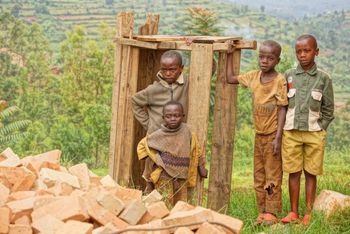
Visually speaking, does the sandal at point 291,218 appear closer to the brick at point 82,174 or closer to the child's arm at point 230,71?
A: the child's arm at point 230,71

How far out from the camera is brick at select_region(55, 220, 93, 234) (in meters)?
3.82

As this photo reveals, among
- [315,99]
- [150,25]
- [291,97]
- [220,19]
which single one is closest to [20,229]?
[291,97]

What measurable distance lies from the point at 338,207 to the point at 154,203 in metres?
1.95

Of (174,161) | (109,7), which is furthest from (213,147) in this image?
(109,7)

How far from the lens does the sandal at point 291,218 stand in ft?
18.4

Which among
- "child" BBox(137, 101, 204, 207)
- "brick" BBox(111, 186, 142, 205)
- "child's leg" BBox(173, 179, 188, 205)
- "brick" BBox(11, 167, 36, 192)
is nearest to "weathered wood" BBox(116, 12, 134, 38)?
"child" BBox(137, 101, 204, 207)

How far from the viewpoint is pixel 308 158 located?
5.71 meters

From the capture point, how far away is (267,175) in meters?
5.78

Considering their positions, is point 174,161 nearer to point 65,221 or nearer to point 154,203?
point 154,203

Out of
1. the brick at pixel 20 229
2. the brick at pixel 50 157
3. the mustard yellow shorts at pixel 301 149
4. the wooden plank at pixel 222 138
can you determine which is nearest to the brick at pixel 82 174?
the brick at pixel 50 157

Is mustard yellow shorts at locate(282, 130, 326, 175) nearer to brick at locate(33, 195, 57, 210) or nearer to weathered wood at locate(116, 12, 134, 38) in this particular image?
weathered wood at locate(116, 12, 134, 38)

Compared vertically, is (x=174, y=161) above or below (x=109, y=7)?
below

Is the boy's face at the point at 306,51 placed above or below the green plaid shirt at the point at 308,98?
above

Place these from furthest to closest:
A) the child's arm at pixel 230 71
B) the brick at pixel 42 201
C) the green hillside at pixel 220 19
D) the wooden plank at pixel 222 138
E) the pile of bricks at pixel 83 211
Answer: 1. the green hillside at pixel 220 19
2. the wooden plank at pixel 222 138
3. the child's arm at pixel 230 71
4. the brick at pixel 42 201
5. the pile of bricks at pixel 83 211
